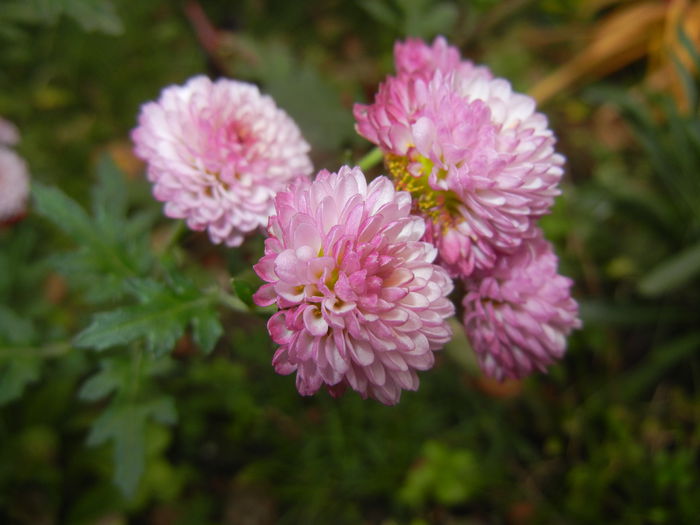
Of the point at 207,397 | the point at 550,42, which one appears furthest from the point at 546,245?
the point at 550,42

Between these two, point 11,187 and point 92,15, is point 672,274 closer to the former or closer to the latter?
point 92,15

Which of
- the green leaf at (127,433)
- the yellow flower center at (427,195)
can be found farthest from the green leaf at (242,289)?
the green leaf at (127,433)

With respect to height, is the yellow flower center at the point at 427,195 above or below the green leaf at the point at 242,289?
above

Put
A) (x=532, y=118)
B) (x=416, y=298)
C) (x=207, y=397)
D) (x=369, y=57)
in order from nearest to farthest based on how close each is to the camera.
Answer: (x=416, y=298)
(x=532, y=118)
(x=207, y=397)
(x=369, y=57)

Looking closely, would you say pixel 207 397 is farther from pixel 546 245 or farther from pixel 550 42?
pixel 550 42

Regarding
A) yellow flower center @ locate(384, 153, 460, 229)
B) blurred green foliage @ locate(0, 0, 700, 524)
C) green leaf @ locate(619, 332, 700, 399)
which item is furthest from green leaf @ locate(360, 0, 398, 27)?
green leaf @ locate(619, 332, 700, 399)

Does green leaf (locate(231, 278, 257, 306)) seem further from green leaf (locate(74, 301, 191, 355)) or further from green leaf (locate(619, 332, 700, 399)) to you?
green leaf (locate(619, 332, 700, 399))

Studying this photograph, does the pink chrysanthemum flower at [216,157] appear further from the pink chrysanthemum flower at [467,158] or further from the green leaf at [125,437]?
the green leaf at [125,437]
